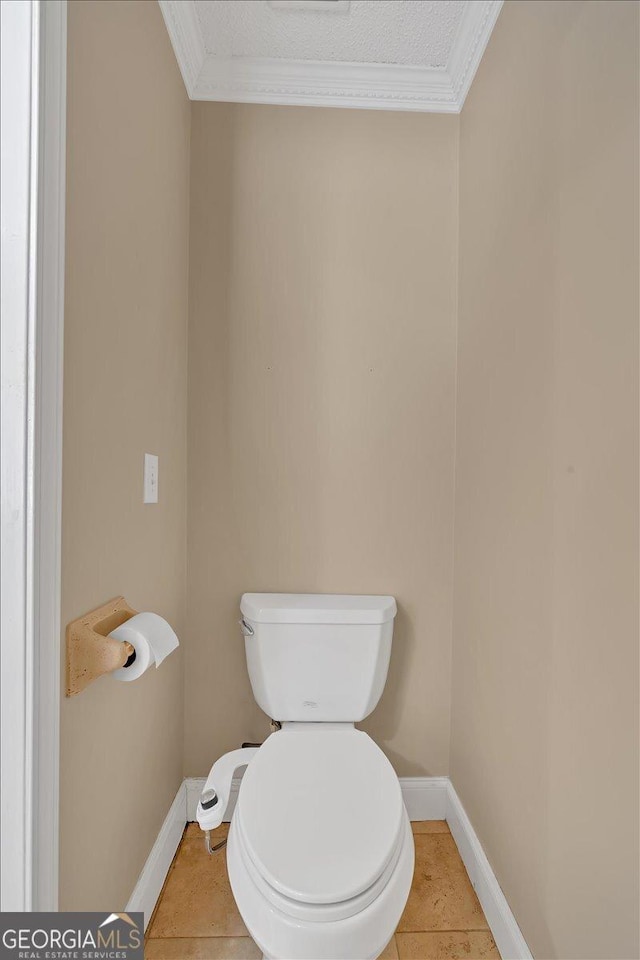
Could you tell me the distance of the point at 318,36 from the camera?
157 cm

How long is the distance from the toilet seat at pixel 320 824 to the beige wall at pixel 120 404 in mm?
294

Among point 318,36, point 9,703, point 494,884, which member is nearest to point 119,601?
point 9,703

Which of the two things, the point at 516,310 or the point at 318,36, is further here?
the point at 318,36

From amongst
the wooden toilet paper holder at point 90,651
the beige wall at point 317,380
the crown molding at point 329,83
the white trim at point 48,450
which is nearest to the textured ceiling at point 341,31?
the crown molding at point 329,83

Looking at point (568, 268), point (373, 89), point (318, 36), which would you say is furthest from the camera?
point (373, 89)

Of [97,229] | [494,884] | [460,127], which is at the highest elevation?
[460,127]

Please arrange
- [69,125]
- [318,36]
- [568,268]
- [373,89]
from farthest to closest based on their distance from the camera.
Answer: [373,89] → [318,36] → [568,268] → [69,125]

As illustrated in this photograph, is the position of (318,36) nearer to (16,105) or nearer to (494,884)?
(16,105)

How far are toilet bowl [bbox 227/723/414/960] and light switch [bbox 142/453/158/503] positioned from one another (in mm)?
648

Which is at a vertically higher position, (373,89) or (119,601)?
(373,89)

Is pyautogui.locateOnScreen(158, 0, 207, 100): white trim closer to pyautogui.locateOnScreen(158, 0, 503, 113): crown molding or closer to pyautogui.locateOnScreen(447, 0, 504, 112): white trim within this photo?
pyautogui.locateOnScreen(158, 0, 503, 113): crown molding

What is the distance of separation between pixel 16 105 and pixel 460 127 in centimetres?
140

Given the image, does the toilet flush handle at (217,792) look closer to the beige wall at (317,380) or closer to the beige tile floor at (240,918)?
the beige tile floor at (240,918)

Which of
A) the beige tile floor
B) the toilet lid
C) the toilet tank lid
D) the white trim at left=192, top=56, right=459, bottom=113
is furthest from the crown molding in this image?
the beige tile floor
